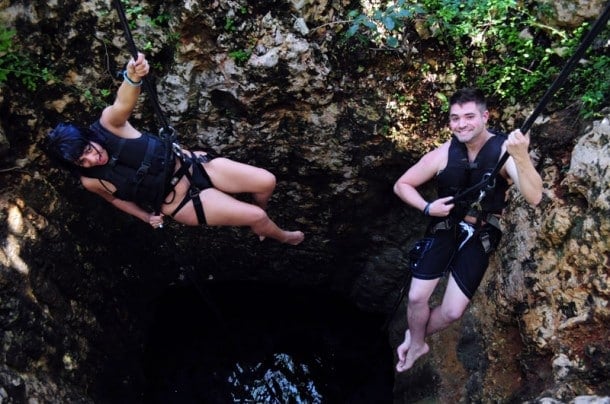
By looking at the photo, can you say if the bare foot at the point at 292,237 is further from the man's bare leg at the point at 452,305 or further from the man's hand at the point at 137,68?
the man's hand at the point at 137,68

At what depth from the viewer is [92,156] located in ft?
10.2

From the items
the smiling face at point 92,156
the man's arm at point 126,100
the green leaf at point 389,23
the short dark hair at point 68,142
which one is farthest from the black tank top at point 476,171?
the short dark hair at point 68,142

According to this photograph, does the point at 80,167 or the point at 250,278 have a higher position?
the point at 80,167

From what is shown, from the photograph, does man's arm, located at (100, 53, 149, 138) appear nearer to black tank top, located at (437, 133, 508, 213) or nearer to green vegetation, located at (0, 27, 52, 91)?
green vegetation, located at (0, 27, 52, 91)

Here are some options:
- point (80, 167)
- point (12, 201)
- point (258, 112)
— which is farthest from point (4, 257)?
point (258, 112)

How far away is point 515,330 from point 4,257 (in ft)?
13.1

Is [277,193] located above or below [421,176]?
below

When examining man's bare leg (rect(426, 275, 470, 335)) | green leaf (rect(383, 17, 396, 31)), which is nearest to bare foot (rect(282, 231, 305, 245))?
man's bare leg (rect(426, 275, 470, 335))

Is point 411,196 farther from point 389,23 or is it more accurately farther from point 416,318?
point 389,23

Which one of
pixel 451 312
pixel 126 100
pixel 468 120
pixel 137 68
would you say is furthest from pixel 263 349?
pixel 137 68

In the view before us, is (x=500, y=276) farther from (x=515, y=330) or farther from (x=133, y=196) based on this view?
(x=133, y=196)

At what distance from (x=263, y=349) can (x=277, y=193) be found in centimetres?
205

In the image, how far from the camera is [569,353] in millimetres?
2959

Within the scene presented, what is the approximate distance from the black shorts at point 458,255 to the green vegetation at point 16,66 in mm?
3488
